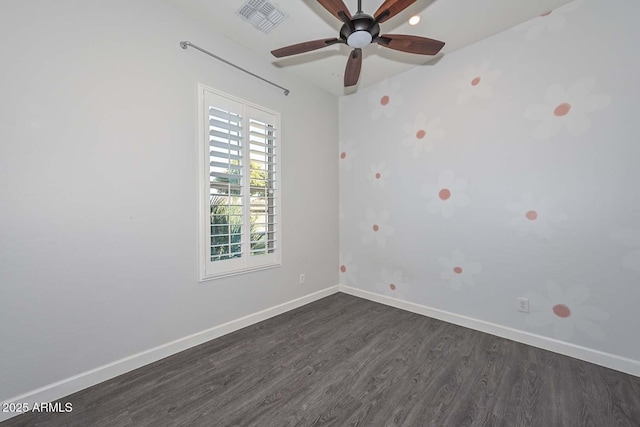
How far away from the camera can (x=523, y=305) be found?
7.50 ft

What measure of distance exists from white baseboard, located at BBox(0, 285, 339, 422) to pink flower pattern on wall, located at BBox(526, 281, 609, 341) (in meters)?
2.51

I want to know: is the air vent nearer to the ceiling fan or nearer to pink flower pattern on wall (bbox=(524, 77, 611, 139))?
the ceiling fan

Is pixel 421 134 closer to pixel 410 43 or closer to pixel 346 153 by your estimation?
pixel 346 153

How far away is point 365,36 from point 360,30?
2.3 inches

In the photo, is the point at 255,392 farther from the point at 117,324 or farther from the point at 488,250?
the point at 488,250

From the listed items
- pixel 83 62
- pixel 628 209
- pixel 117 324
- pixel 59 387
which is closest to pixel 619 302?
pixel 628 209

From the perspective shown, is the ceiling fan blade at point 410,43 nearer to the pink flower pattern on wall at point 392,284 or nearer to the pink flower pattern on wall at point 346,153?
the pink flower pattern on wall at point 346,153

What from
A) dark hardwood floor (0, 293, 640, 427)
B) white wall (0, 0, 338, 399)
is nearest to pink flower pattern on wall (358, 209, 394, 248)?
dark hardwood floor (0, 293, 640, 427)

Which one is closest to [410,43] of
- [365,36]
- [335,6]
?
[365,36]

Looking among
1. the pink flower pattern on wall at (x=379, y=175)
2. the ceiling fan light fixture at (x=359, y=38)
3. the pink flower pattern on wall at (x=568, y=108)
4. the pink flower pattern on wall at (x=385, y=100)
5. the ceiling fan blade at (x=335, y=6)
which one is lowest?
the pink flower pattern on wall at (x=379, y=175)

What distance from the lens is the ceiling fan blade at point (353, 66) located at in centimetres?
197

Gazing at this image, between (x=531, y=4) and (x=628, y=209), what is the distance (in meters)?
1.76

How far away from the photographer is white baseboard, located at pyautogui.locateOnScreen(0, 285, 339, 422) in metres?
1.56

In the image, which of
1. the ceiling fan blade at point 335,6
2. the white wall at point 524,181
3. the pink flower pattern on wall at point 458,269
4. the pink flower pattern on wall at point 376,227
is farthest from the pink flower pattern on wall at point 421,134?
the ceiling fan blade at point 335,6
